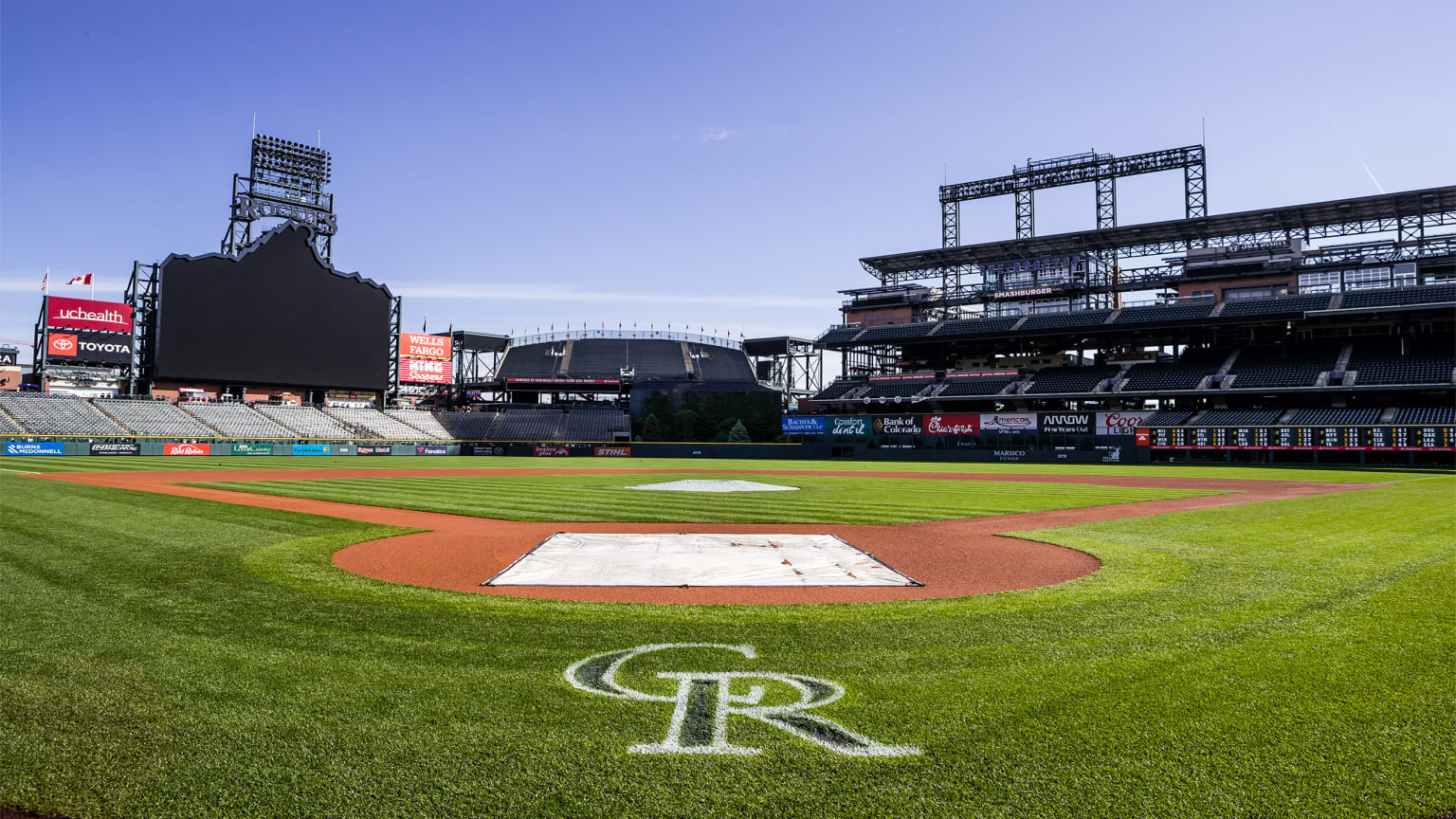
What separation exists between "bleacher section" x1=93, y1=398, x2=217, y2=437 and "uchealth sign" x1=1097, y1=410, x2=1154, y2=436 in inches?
2137

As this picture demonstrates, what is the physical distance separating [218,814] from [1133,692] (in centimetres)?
457

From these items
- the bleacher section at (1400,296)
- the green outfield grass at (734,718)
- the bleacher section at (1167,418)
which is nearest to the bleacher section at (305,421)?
the green outfield grass at (734,718)

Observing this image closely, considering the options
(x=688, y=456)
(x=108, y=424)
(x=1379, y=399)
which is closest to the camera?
(x=1379, y=399)

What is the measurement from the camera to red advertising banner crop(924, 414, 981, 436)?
162 feet

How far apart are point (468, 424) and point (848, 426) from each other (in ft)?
110

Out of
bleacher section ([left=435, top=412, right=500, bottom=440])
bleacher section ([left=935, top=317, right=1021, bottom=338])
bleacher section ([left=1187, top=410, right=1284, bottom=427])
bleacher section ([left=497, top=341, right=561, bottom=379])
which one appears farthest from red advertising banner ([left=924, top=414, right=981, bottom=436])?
bleacher section ([left=497, top=341, right=561, bottom=379])

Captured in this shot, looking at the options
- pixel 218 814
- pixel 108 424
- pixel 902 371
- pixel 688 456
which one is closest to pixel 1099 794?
pixel 218 814

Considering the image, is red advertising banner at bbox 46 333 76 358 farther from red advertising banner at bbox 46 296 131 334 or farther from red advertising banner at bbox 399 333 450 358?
red advertising banner at bbox 399 333 450 358

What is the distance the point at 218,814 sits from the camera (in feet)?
10.4

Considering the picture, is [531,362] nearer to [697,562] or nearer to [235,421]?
[235,421]

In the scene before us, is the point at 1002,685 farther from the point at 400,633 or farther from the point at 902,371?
the point at 902,371

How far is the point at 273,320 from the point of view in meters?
54.6

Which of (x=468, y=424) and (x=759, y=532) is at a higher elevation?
(x=468, y=424)

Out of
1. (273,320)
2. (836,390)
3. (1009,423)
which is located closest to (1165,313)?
(1009,423)
